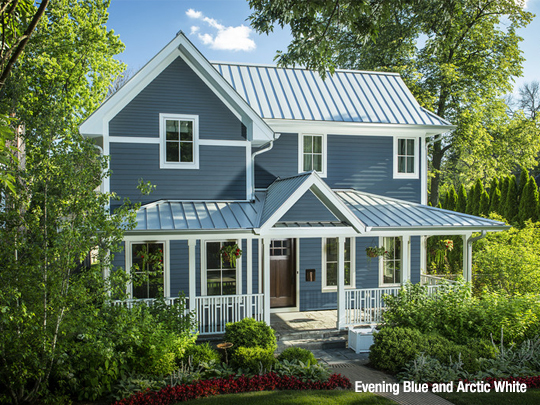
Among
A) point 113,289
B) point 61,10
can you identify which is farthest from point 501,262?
point 61,10

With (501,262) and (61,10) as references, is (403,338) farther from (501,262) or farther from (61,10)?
(61,10)

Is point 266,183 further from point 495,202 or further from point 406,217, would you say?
point 495,202

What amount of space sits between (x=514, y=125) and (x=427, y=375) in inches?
750

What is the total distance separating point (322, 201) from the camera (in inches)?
426

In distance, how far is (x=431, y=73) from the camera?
74.7 feet

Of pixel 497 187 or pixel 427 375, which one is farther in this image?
pixel 497 187

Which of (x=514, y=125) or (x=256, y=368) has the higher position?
(x=514, y=125)

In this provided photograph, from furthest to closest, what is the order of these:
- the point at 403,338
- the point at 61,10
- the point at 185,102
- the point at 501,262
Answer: the point at 61,10, the point at 501,262, the point at 185,102, the point at 403,338

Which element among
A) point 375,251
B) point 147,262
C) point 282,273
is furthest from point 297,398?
point 375,251

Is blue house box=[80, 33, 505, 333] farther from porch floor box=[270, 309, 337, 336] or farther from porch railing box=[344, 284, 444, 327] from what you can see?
porch floor box=[270, 309, 337, 336]

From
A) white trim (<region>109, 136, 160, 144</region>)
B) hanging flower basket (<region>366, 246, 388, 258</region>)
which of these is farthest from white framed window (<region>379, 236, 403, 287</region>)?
white trim (<region>109, 136, 160, 144</region>)

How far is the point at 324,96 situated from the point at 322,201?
16.4 ft

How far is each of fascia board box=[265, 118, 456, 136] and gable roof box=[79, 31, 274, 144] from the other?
3.38 ft

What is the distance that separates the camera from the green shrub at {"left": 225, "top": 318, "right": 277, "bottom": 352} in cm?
874
